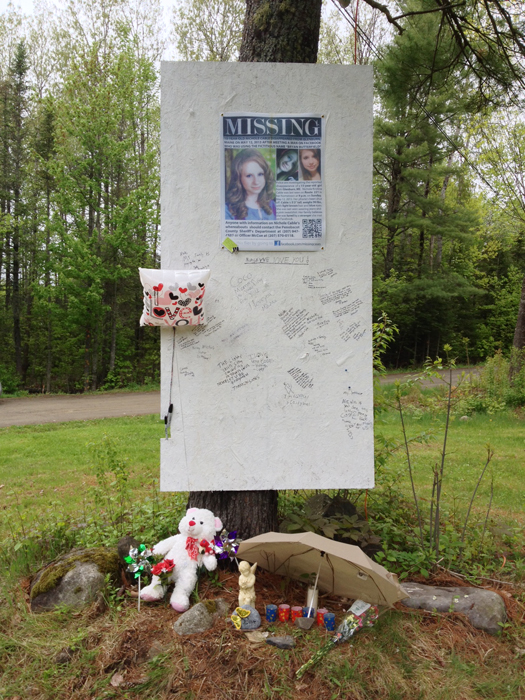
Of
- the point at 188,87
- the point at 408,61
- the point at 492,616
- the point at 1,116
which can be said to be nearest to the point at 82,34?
the point at 1,116

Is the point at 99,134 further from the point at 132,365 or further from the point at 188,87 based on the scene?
the point at 188,87

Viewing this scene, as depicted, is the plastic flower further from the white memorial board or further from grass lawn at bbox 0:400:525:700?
the white memorial board

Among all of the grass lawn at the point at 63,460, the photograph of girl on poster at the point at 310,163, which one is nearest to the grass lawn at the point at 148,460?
the grass lawn at the point at 63,460

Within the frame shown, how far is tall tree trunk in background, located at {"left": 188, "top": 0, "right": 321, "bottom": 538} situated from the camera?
10.5 feet

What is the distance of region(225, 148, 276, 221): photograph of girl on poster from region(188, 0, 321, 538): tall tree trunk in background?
69 cm

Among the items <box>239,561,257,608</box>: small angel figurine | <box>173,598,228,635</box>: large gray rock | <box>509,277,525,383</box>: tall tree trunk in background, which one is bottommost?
<box>173,598,228,635</box>: large gray rock

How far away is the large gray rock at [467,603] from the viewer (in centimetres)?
264

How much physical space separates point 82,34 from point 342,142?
17650mm

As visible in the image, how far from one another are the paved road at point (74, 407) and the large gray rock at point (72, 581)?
22.0ft

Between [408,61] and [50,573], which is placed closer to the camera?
[50,573]

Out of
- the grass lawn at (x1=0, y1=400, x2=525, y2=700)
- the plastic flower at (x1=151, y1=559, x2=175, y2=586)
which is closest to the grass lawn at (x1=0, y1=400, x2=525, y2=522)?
the grass lawn at (x1=0, y1=400, x2=525, y2=700)

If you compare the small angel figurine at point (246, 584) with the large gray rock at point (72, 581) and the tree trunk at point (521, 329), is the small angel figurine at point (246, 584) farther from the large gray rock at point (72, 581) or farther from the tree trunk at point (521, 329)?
the tree trunk at point (521, 329)

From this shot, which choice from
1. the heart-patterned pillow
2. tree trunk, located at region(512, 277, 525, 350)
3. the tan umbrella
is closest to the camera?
the tan umbrella

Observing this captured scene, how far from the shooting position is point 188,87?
306 centimetres
